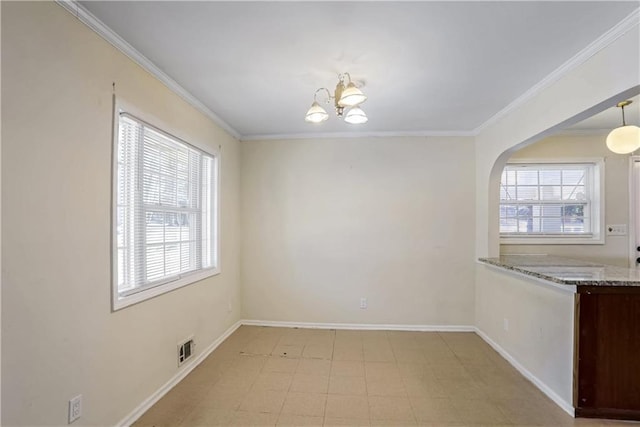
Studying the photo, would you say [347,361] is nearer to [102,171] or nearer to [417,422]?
[417,422]

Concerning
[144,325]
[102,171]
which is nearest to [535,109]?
[102,171]

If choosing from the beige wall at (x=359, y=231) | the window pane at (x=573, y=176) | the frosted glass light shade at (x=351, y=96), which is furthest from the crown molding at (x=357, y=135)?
the frosted glass light shade at (x=351, y=96)

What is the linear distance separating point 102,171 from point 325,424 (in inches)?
85.6

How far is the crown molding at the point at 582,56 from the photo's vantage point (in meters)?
1.69

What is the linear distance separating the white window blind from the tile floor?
1619 millimetres

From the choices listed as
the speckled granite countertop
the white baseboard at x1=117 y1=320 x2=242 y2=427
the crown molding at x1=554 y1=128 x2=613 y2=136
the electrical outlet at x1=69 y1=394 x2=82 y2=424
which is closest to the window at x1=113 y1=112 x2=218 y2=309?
the electrical outlet at x1=69 y1=394 x2=82 y2=424

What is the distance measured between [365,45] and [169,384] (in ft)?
9.70

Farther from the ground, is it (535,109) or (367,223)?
(535,109)

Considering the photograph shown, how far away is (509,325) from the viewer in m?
3.04

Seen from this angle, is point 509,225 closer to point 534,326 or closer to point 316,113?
point 534,326

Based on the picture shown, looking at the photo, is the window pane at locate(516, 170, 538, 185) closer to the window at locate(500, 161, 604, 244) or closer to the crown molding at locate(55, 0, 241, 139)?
the window at locate(500, 161, 604, 244)

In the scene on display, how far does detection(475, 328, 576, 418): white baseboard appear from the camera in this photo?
2.21 m

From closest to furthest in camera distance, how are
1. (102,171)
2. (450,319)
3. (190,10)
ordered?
(190,10), (102,171), (450,319)

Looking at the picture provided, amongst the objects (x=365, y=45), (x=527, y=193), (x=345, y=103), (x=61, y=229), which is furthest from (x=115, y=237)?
(x=527, y=193)
